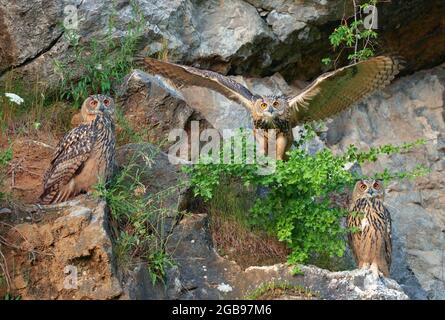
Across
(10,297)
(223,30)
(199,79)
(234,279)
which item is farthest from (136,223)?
(223,30)

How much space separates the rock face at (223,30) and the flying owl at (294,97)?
33 cm

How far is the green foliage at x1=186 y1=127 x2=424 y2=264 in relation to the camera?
6215 mm

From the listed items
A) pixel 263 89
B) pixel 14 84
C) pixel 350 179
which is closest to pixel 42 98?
pixel 14 84

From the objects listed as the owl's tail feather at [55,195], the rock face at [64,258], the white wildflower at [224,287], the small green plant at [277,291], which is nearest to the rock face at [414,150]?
the small green plant at [277,291]

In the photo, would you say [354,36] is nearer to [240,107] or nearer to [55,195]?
[240,107]

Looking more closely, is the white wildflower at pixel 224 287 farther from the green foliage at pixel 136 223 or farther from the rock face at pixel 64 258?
the rock face at pixel 64 258

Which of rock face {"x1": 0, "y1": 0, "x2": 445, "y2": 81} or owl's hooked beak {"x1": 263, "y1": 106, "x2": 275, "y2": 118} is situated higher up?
rock face {"x1": 0, "y1": 0, "x2": 445, "y2": 81}

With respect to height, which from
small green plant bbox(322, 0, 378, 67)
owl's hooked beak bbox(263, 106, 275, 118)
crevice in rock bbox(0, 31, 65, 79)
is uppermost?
small green plant bbox(322, 0, 378, 67)

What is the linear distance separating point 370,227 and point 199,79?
1.81m

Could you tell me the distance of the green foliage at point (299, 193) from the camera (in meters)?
6.21

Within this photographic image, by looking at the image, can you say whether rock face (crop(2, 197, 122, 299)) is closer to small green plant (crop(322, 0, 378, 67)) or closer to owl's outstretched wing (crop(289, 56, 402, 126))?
owl's outstretched wing (crop(289, 56, 402, 126))

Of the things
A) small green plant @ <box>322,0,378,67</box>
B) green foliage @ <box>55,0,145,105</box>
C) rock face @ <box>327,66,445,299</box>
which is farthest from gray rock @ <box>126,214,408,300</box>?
rock face @ <box>327,66,445,299</box>

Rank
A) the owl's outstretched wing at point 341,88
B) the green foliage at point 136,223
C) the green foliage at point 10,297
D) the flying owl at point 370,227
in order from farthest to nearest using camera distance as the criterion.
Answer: the owl's outstretched wing at point 341,88 < the flying owl at point 370,227 < the green foliage at point 136,223 < the green foliage at point 10,297

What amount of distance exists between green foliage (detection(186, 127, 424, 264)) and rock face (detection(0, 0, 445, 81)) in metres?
1.76
